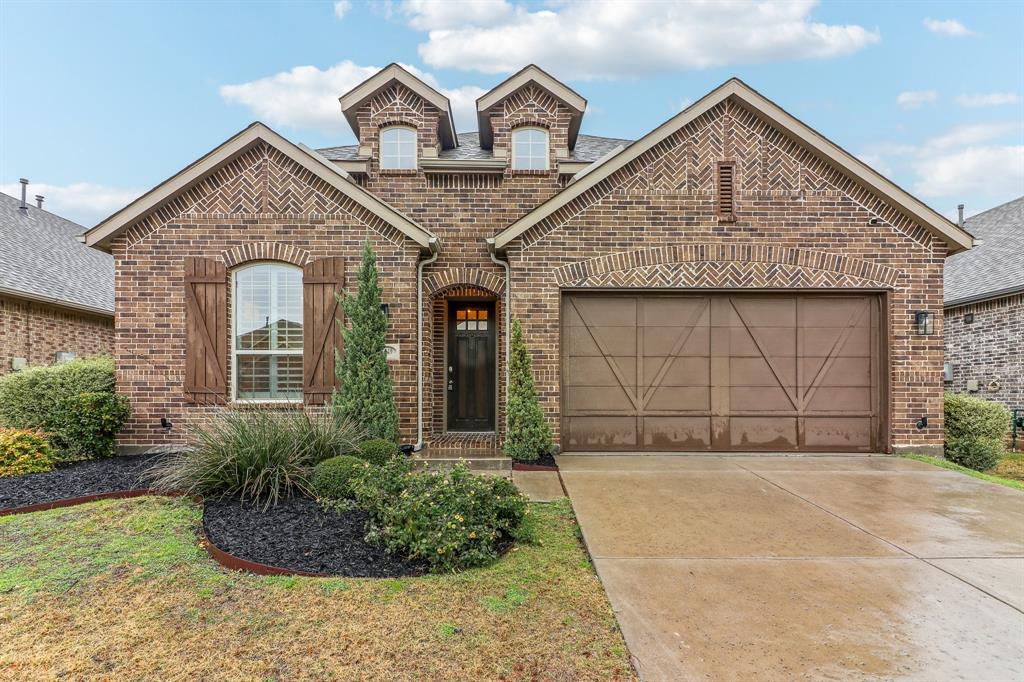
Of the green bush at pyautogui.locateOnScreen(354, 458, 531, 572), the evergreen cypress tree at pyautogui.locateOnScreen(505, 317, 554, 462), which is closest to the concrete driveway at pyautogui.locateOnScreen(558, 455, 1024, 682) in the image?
the green bush at pyautogui.locateOnScreen(354, 458, 531, 572)

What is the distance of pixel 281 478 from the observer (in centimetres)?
538

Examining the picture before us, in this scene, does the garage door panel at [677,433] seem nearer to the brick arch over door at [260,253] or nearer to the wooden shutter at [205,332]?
the brick arch over door at [260,253]

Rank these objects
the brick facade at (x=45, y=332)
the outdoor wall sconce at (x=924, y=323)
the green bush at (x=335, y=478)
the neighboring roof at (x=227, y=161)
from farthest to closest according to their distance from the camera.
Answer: the brick facade at (x=45, y=332), the outdoor wall sconce at (x=924, y=323), the neighboring roof at (x=227, y=161), the green bush at (x=335, y=478)

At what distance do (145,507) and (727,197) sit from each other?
892 cm

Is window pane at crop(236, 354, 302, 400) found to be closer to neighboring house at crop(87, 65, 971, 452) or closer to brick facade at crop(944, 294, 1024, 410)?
neighboring house at crop(87, 65, 971, 452)

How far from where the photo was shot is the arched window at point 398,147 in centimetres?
998

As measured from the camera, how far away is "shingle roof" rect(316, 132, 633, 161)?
34.9 ft

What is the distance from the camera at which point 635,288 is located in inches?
326

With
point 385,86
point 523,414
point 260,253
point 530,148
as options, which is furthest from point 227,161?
point 523,414

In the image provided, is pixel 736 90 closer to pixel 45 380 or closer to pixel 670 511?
pixel 670 511

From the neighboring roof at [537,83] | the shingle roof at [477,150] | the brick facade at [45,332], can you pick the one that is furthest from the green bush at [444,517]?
the brick facade at [45,332]

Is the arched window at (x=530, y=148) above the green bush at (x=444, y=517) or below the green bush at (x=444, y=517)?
above

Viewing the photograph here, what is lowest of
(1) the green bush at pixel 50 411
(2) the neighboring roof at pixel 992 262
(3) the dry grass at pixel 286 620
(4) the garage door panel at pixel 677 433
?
(3) the dry grass at pixel 286 620

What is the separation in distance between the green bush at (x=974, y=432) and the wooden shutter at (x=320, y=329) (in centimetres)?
1018
